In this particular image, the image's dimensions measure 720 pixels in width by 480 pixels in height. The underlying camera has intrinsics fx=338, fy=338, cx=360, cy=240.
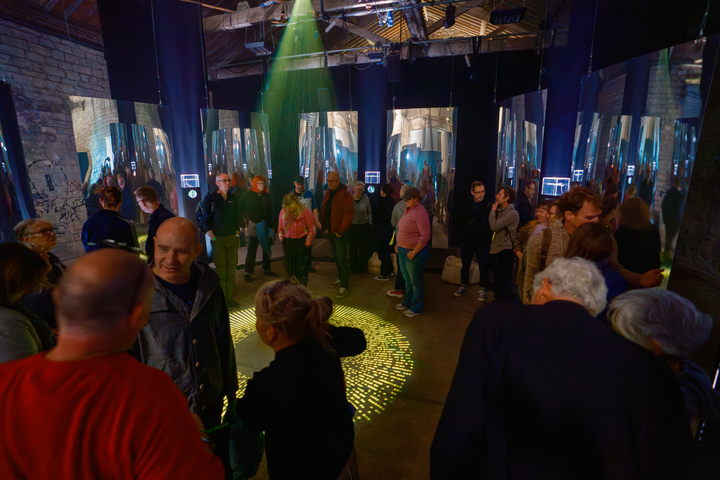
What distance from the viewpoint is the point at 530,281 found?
2.58 m

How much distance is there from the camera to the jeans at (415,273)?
4.08 m

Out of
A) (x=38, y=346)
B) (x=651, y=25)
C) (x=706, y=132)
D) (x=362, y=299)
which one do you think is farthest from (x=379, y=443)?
(x=651, y=25)

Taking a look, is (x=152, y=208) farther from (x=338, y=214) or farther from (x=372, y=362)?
(x=372, y=362)

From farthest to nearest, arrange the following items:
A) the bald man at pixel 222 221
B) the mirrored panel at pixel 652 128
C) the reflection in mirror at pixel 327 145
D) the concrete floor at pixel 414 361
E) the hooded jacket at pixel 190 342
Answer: the reflection in mirror at pixel 327 145
the bald man at pixel 222 221
the mirrored panel at pixel 652 128
the concrete floor at pixel 414 361
the hooded jacket at pixel 190 342

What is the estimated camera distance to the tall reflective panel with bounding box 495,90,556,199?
5.38 m

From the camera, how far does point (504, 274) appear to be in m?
4.39

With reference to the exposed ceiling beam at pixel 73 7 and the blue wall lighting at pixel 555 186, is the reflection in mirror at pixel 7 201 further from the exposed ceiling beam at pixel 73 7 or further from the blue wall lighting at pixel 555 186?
the blue wall lighting at pixel 555 186

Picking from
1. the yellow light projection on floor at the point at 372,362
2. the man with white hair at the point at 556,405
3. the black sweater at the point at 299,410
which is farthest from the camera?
the yellow light projection on floor at the point at 372,362

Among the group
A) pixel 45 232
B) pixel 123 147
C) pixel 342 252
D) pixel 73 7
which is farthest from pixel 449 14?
pixel 73 7

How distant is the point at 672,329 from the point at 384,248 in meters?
4.60

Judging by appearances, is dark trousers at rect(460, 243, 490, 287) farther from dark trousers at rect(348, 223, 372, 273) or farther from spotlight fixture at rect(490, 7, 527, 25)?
spotlight fixture at rect(490, 7, 527, 25)

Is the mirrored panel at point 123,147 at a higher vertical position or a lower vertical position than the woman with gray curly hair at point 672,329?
higher

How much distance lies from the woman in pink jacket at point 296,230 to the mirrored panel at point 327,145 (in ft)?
9.20

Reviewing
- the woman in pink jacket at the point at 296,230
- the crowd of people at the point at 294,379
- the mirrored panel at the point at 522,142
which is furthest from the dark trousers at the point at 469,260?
the crowd of people at the point at 294,379
